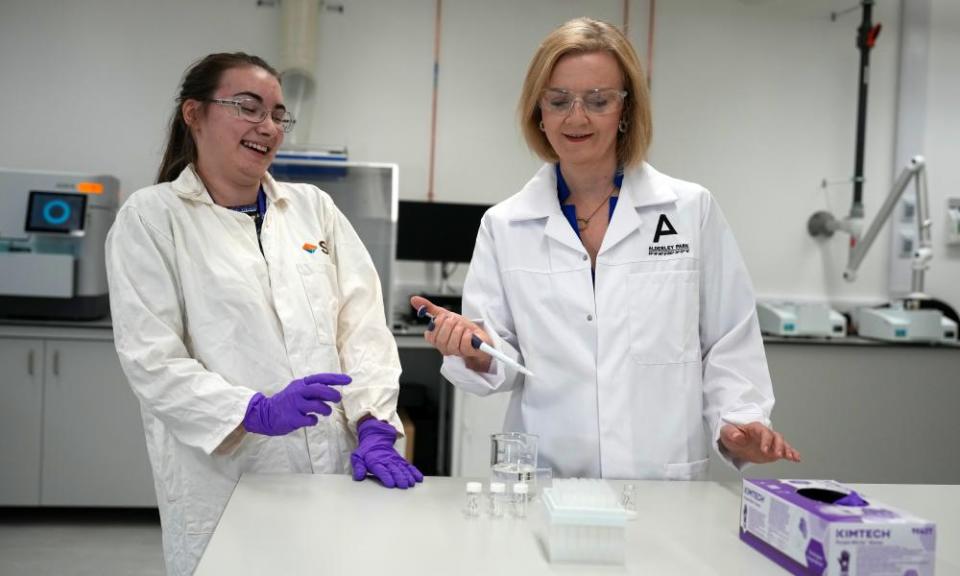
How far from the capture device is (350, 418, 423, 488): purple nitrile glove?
4.32 feet

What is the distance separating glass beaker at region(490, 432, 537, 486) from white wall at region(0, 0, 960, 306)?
2.63m

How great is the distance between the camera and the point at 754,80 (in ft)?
13.2

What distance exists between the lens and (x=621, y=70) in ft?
4.78

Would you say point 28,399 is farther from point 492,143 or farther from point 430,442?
point 492,143

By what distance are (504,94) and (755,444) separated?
2.82 m

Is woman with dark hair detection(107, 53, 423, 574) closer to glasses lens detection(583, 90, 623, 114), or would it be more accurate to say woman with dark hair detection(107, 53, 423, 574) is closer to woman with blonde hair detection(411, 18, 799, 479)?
woman with blonde hair detection(411, 18, 799, 479)

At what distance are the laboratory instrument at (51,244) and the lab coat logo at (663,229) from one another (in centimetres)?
245

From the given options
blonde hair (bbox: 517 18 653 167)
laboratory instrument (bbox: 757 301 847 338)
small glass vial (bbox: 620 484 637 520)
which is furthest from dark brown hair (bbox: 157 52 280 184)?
laboratory instrument (bbox: 757 301 847 338)

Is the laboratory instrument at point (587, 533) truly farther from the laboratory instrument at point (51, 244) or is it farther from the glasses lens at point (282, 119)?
the laboratory instrument at point (51, 244)

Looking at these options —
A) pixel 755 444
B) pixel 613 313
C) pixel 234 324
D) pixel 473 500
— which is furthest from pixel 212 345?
pixel 755 444

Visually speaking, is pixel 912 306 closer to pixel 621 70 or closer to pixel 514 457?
pixel 621 70

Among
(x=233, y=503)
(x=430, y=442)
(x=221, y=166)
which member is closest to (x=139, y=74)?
(x=430, y=442)

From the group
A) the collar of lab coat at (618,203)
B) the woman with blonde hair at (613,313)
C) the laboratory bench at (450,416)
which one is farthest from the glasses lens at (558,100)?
the laboratory bench at (450,416)

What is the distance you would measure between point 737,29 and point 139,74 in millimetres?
2842
